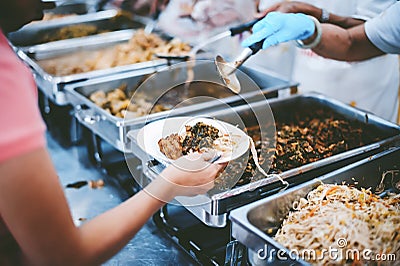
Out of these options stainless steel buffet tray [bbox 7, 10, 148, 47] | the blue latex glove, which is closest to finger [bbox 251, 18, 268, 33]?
the blue latex glove

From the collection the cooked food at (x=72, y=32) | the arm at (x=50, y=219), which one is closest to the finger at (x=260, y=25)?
the arm at (x=50, y=219)

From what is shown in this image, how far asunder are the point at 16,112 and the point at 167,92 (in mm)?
1666

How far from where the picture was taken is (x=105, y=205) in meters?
2.06

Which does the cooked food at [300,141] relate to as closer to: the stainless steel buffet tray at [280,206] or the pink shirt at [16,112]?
the stainless steel buffet tray at [280,206]

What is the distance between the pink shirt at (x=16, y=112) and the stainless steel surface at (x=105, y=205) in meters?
0.62

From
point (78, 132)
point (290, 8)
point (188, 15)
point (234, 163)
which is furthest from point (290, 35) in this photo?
point (188, 15)

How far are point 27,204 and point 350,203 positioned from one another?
37.8 inches

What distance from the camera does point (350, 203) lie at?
144 centimetres

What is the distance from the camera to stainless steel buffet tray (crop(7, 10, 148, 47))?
11.5ft

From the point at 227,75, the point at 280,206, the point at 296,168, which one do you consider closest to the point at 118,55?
the point at 227,75

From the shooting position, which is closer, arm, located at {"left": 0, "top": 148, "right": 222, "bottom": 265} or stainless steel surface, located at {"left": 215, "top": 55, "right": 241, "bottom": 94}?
arm, located at {"left": 0, "top": 148, "right": 222, "bottom": 265}

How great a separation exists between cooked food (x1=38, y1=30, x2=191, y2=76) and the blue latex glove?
1.05 metres

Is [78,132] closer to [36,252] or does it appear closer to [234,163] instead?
[234,163]

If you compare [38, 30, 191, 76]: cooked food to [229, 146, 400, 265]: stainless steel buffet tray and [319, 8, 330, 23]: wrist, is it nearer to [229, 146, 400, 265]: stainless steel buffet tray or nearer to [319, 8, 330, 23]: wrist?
[319, 8, 330, 23]: wrist
